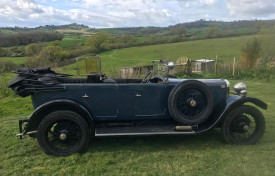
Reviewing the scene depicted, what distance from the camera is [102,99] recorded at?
4.20 metres

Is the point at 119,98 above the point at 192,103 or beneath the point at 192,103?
above

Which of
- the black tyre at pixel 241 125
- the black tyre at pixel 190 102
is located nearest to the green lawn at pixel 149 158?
the black tyre at pixel 241 125

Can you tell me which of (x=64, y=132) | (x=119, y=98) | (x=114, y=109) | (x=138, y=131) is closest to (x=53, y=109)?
(x=64, y=132)

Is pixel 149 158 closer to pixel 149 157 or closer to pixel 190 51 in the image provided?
pixel 149 157

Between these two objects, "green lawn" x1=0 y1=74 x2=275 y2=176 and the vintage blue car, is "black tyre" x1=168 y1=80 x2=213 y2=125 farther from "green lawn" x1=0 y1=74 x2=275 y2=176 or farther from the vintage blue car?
"green lawn" x1=0 y1=74 x2=275 y2=176

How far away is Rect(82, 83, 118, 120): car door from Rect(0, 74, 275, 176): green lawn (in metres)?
0.72

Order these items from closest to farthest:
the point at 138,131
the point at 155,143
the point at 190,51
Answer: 1. the point at 138,131
2. the point at 155,143
3. the point at 190,51

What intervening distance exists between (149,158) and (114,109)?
44.6 inches

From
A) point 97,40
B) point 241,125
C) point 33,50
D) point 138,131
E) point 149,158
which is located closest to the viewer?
point 149,158

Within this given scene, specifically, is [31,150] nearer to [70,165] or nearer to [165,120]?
[70,165]

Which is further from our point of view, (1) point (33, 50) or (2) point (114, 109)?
(1) point (33, 50)

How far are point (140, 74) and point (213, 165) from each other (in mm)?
8701

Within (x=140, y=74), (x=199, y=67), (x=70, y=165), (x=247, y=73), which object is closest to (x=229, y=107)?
(x=70, y=165)

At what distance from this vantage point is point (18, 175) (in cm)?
342
